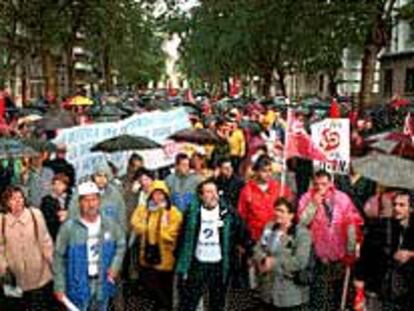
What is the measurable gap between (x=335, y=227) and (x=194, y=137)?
4602 mm

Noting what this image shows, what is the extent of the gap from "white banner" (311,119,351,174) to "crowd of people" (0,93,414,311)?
0.95 feet

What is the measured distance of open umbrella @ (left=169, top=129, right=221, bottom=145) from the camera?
1277cm

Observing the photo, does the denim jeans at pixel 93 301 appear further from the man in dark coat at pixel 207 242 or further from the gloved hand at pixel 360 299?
the gloved hand at pixel 360 299

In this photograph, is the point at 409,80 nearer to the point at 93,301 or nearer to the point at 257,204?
the point at 257,204

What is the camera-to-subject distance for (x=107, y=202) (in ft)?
29.5

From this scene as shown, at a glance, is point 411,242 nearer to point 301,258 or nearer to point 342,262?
point 301,258

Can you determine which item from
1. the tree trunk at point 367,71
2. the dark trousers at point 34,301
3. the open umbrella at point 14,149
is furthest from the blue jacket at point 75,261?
the tree trunk at point 367,71

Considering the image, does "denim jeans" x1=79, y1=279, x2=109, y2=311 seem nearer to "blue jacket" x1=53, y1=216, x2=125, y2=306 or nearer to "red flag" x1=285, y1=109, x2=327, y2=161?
"blue jacket" x1=53, y1=216, x2=125, y2=306

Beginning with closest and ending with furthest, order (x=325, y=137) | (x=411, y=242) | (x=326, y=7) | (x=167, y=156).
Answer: (x=411, y=242) → (x=325, y=137) → (x=167, y=156) → (x=326, y=7)

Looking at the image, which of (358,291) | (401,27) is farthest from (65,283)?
(401,27)

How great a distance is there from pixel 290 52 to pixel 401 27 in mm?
10034

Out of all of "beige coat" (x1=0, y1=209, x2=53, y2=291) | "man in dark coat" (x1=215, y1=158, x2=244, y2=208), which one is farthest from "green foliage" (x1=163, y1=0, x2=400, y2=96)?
"beige coat" (x1=0, y1=209, x2=53, y2=291)

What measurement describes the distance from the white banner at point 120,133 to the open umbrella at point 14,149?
0.59m

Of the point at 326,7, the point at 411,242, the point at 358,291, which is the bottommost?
the point at 358,291
